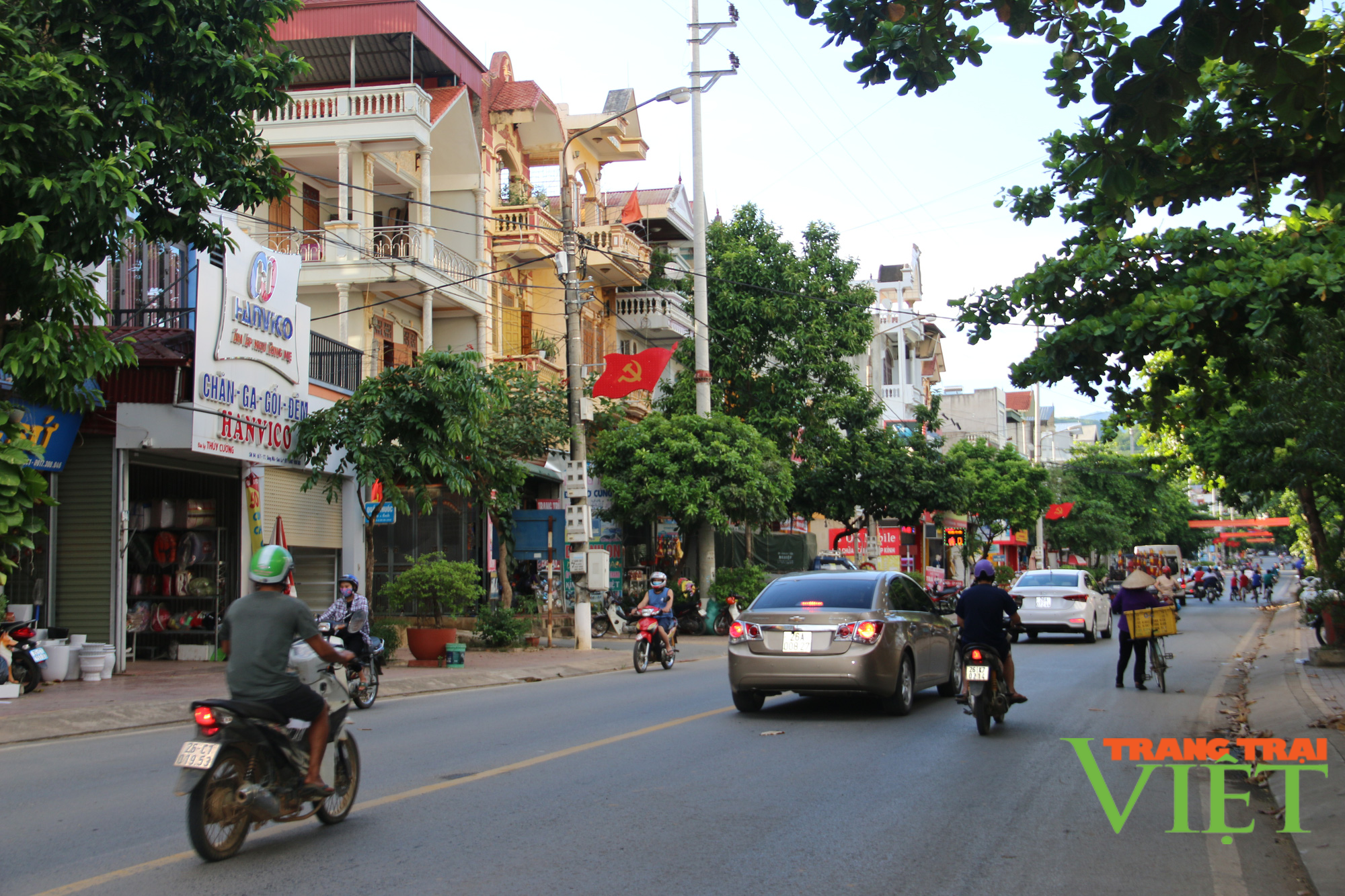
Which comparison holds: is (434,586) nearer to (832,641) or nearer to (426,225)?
(832,641)

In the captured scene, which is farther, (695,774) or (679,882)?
(695,774)

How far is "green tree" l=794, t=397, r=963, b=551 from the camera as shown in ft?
119

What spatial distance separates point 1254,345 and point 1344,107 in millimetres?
2953

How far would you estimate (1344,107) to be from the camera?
9.53 metres

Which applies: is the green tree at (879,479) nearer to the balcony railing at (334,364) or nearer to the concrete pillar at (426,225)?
the concrete pillar at (426,225)

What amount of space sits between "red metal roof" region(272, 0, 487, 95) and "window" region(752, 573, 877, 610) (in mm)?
18297

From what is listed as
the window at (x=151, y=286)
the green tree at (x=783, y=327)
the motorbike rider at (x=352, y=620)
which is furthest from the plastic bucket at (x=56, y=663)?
the green tree at (x=783, y=327)

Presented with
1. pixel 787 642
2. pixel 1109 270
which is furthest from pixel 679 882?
pixel 1109 270

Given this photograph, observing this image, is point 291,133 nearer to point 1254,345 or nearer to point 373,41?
point 373,41

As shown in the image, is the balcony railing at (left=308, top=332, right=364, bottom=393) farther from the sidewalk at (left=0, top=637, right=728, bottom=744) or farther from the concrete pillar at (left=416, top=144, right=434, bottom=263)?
the sidewalk at (left=0, top=637, right=728, bottom=744)

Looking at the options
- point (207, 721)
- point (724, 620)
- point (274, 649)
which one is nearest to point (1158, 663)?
point (274, 649)

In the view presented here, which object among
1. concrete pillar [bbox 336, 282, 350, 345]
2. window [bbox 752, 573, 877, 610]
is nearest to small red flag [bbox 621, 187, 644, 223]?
concrete pillar [bbox 336, 282, 350, 345]

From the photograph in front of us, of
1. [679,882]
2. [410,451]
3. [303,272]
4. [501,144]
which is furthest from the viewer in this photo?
[501,144]

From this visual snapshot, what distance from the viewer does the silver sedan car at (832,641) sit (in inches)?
Answer: 479
